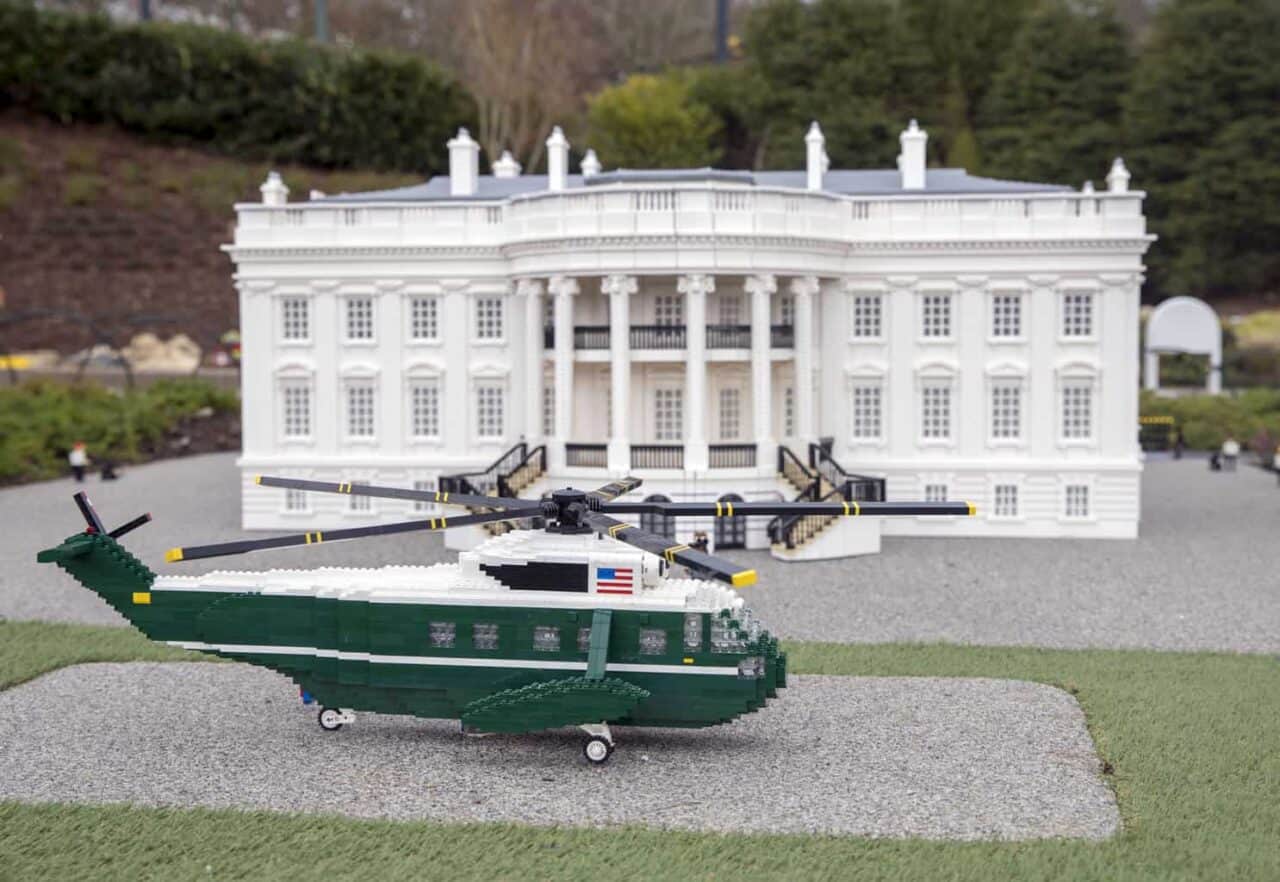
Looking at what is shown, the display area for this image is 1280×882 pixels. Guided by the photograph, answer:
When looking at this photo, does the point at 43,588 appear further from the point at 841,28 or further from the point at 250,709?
the point at 841,28

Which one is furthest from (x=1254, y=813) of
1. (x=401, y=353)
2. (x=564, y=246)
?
(x=401, y=353)

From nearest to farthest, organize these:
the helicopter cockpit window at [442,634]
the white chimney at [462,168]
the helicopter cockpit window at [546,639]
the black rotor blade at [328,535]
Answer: the black rotor blade at [328,535] → the helicopter cockpit window at [546,639] → the helicopter cockpit window at [442,634] → the white chimney at [462,168]

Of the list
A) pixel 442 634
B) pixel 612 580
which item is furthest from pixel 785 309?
pixel 442 634

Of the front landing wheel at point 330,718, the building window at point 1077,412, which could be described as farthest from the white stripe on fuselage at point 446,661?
the building window at point 1077,412

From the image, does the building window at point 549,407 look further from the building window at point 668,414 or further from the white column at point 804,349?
the white column at point 804,349

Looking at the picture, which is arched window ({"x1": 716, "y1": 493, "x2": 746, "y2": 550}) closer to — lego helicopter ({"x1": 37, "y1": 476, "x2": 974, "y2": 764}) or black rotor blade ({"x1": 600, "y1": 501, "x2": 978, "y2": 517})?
lego helicopter ({"x1": 37, "y1": 476, "x2": 974, "y2": 764})

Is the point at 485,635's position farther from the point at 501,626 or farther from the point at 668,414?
the point at 668,414
